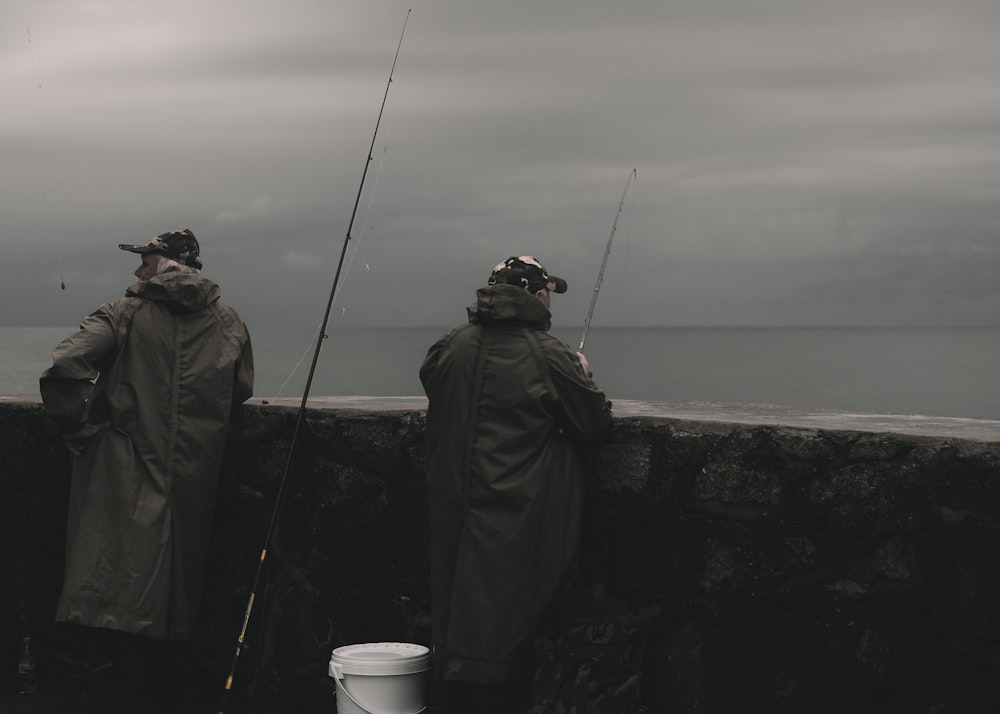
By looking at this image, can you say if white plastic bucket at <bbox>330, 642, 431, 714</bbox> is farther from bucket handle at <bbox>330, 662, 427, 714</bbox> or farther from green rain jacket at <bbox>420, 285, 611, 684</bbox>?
green rain jacket at <bbox>420, 285, 611, 684</bbox>

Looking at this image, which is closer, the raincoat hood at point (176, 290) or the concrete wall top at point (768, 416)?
the concrete wall top at point (768, 416)

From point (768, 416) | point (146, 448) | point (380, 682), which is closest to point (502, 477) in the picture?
point (380, 682)

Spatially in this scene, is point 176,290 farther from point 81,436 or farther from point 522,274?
point 522,274

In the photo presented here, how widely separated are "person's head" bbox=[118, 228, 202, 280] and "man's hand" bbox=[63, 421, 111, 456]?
59 centimetres

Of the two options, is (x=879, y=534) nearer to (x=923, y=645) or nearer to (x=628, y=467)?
(x=923, y=645)

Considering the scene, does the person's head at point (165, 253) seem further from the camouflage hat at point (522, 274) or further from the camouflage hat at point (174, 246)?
the camouflage hat at point (522, 274)

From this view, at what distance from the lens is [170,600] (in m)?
4.54

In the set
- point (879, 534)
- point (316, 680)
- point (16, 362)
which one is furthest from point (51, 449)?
point (16, 362)

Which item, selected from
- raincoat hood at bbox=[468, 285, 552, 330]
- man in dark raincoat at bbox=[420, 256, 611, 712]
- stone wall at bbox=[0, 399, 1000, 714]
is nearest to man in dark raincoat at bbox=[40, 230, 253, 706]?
stone wall at bbox=[0, 399, 1000, 714]

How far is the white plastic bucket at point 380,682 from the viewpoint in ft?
14.1

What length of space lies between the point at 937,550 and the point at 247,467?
100 inches

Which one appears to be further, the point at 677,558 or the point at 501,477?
the point at 677,558

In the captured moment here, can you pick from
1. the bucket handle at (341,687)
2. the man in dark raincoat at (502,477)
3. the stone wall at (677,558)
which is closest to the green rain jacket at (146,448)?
the stone wall at (677,558)

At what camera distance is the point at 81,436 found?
450cm
